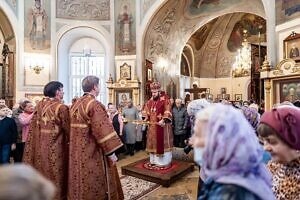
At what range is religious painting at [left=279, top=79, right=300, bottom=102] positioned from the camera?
324 inches

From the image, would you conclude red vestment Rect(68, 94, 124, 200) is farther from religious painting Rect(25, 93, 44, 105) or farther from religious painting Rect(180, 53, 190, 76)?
religious painting Rect(180, 53, 190, 76)

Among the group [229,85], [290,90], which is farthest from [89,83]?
[229,85]

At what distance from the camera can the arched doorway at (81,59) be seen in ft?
45.1

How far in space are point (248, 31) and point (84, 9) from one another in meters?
12.7

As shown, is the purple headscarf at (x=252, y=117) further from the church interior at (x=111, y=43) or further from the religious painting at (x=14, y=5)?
the religious painting at (x=14, y=5)

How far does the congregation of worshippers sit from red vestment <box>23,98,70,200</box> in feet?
0.04

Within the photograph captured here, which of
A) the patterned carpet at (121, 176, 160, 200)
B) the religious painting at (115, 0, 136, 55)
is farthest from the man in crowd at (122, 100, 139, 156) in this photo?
the religious painting at (115, 0, 136, 55)

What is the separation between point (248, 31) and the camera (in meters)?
21.3

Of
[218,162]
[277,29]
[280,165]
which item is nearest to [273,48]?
[277,29]

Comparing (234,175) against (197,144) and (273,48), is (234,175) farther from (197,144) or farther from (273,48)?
(273,48)

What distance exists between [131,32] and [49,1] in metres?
3.71

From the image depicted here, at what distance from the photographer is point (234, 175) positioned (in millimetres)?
1189

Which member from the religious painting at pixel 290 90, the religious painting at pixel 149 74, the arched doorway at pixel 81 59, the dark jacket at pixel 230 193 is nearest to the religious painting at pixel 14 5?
the arched doorway at pixel 81 59

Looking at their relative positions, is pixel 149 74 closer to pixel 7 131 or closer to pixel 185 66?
pixel 7 131
